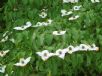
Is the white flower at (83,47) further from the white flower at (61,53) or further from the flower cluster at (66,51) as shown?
the white flower at (61,53)

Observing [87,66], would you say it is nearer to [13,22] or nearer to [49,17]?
[49,17]

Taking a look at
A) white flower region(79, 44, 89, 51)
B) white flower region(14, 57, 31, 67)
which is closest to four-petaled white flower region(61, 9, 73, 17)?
white flower region(79, 44, 89, 51)

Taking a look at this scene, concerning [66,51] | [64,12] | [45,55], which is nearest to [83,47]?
[66,51]

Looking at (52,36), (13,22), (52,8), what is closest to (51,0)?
(52,8)

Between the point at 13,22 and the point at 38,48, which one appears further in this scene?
the point at 13,22

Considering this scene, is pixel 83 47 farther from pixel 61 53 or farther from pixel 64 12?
pixel 64 12

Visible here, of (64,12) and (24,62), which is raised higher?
(64,12)

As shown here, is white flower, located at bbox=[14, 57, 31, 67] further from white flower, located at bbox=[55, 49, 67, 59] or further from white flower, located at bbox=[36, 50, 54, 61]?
white flower, located at bbox=[55, 49, 67, 59]

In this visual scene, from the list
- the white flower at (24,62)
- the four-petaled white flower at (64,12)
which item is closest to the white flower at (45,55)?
the white flower at (24,62)

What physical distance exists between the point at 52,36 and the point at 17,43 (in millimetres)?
363

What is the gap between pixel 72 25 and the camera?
3771 millimetres

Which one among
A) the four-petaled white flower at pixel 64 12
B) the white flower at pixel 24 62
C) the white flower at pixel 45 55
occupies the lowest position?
the white flower at pixel 24 62

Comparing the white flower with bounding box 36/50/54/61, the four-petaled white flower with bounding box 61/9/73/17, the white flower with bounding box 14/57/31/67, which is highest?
the four-petaled white flower with bounding box 61/9/73/17

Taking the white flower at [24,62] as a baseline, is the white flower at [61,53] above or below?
above
